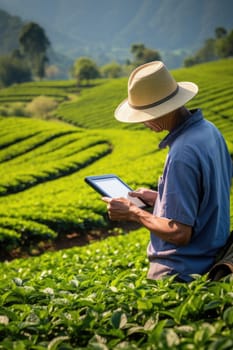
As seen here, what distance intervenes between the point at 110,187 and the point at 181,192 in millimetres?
989

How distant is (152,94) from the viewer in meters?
3.60

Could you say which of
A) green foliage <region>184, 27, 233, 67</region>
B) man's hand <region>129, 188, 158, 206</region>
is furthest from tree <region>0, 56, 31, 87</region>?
man's hand <region>129, 188, 158, 206</region>

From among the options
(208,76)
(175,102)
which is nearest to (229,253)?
(175,102)

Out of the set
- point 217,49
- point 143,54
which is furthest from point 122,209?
point 143,54

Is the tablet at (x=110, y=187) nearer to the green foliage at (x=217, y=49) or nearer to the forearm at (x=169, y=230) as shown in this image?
the forearm at (x=169, y=230)

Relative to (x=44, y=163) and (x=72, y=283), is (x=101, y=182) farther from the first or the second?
(x=44, y=163)

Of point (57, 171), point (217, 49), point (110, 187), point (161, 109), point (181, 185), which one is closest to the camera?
point (181, 185)

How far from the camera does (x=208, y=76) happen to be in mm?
43656

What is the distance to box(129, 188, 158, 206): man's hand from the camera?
13.3ft

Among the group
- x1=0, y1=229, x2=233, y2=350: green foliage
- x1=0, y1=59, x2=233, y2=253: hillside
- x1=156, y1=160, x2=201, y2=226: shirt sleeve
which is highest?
x1=156, y1=160, x2=201, y2=226: shirt sleeve

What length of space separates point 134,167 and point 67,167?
541cm

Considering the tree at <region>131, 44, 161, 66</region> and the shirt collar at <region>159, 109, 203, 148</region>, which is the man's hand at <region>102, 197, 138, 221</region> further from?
the tree at <region>131, 44, 161, 66</region>

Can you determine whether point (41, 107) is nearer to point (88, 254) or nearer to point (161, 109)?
point (88, 254)

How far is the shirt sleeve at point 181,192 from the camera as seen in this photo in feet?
10.8
